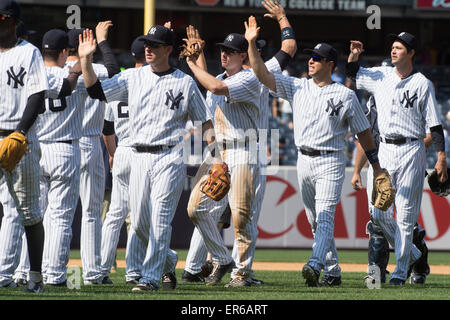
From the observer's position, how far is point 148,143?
6848 mm

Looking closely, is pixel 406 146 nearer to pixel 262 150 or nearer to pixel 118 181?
pixel 262 150

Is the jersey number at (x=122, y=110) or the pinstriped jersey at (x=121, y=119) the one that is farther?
the jersey number at (x=122, y=110)

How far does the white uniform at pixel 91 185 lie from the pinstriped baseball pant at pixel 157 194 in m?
0.99

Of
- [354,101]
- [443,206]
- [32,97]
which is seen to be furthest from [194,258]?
[443,206]

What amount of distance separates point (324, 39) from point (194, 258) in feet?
60.3

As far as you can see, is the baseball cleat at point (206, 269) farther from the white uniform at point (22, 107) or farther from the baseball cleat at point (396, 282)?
the white uniform at point (22, 107)

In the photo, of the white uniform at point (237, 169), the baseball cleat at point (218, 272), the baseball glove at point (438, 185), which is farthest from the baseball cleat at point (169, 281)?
the baseball glove at point (438, 185)

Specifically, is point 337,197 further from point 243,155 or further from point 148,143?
point 148,143

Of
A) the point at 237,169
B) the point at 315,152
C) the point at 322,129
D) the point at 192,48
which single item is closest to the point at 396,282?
the point at 315,152

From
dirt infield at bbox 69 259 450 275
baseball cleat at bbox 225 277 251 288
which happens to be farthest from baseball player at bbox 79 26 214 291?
dirt infield at bbox 69 259 450 275

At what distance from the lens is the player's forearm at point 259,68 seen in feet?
23.8

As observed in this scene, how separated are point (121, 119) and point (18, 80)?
79.9 inches

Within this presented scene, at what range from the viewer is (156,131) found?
269 inches

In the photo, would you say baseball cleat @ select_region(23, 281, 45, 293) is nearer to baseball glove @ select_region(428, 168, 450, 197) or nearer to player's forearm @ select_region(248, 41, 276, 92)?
player's forearm @ select_region(248, 41, 276, 92)
